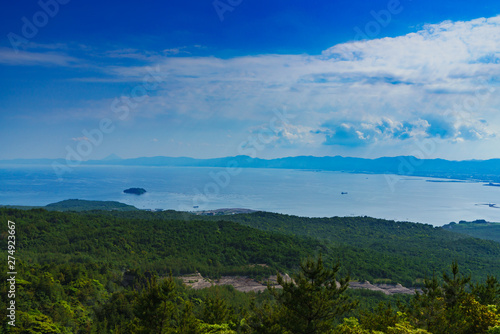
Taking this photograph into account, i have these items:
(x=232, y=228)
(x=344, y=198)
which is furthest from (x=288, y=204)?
(x=232, y=228)

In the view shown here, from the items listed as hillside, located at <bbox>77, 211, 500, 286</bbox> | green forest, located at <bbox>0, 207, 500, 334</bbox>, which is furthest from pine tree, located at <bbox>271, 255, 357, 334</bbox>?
hillside, located at <bbox>77, 211, 500, 286</bbox>

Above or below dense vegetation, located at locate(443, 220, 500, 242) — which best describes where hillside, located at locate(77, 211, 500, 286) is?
below

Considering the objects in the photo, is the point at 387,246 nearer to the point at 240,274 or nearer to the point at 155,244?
the point at 240,274

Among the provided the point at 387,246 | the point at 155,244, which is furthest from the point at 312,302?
the point at 387,246

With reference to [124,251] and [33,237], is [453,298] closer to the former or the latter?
[124,251]

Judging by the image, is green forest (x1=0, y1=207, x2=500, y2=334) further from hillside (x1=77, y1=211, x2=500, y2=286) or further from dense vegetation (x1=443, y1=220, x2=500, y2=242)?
dense vegetation (x1=443, y1=220, x2=500, y2=242)
